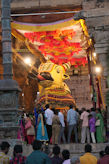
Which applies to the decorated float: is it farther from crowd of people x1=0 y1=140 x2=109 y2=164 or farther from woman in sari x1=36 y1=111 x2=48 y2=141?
crowd of people x1=0 y1=140 x2=109 y2=164

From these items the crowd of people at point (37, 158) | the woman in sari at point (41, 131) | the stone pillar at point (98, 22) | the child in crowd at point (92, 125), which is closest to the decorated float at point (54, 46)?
the stone pillar at point (98, 22)

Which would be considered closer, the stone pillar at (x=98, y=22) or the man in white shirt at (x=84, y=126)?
the man in white shirt at (x=84, y=126)

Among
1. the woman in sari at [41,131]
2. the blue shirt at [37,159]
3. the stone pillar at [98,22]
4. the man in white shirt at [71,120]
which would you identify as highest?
the stone pillar at [98,22]

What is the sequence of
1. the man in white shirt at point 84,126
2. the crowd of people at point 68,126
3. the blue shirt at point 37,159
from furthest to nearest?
the man in white shirt at point 84,126
the crowd of people at point 68,126
the blue shirt at point 37,159

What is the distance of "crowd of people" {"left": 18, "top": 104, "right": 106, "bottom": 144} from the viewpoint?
14.0 metres

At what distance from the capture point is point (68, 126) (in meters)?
14.7

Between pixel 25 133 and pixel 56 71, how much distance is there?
18.3ft

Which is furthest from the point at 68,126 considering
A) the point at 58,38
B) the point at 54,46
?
the point at 54,46

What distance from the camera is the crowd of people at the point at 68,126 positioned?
1398 cm

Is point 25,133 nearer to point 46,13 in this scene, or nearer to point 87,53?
point 46,13

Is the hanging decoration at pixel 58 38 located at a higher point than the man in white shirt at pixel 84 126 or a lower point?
higher

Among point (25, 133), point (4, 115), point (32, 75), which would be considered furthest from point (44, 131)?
point (32, 75)

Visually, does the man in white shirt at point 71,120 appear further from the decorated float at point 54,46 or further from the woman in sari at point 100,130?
the decorated float at point 54,46

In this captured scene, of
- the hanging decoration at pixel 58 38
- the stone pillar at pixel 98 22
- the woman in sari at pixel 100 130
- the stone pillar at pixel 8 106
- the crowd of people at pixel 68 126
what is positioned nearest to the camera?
the stone pillar at pixel 8 106
